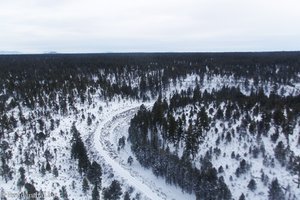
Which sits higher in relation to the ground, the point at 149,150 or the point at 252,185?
the point at 149,150

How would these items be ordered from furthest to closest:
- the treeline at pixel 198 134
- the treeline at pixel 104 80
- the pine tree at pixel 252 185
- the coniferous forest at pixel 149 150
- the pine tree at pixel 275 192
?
1. the treeline at pixel 104 80
2. the treeline at pixel 198 134
3. the coniferous forest at pixel 149 150
4. the pine tree at pixel 252 185
5. the pine tree at pixel 275 192

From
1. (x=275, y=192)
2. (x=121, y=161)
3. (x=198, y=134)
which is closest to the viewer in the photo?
(x=275, y=192)

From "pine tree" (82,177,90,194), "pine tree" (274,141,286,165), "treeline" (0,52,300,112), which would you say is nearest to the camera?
"pine tree" (82,177,90,194)

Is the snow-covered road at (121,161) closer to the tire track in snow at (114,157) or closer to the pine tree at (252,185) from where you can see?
the tire track in snow at (114,157)

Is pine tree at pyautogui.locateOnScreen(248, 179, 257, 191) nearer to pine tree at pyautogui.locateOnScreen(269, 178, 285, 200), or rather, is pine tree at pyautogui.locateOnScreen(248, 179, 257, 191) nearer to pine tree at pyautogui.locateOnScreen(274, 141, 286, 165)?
pine tree at pyautogui.locateOnScreen(269, 178, 285, 200)

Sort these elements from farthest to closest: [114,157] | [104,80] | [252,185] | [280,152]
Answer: [104,80]
[114,157]
[280,152]
[252,185]

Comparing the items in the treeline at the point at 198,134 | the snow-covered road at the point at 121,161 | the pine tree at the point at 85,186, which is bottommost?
the snow-covered road at the point at 121,161

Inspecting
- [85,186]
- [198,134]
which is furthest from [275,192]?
[85,186]

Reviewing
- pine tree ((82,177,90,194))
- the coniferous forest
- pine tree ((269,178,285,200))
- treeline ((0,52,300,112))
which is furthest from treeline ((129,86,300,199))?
treeline ((0,52,300,112))

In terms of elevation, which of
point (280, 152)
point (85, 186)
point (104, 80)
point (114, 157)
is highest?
point (104, 80)

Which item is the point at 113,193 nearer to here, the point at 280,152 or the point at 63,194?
the point at 63,194

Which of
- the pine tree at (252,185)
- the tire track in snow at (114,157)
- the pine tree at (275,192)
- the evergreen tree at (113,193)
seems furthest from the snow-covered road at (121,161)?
the pine tree at (275,192)

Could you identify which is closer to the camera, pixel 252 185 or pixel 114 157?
pixel 252 185
